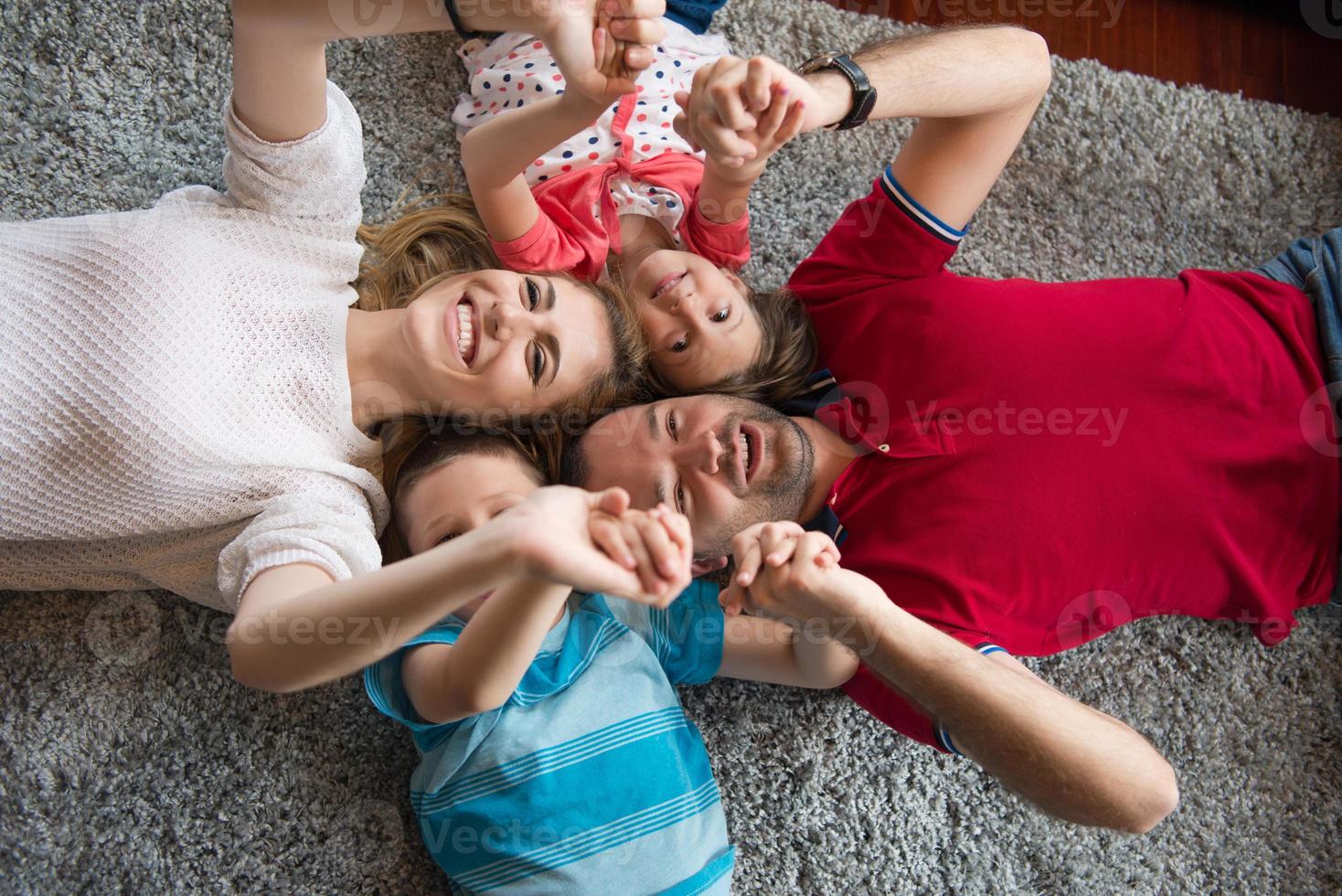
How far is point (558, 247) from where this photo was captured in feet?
4.27

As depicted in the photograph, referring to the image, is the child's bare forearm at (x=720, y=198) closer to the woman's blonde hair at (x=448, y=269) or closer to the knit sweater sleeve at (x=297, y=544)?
the woman's blonde hair at (x=448, y=269)

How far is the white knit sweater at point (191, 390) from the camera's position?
40.3 inches

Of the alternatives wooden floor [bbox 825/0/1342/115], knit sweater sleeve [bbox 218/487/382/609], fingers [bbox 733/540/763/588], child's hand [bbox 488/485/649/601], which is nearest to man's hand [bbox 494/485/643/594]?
child's hand [bbox 488/485/649/601]

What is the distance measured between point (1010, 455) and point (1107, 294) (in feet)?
0.84

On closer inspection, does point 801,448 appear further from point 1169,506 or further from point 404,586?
point 404,586

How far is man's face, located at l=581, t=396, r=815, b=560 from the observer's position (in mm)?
1158

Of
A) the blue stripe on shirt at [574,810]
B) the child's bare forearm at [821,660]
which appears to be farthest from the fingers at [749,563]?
the blue stripe on shirt at [574,810]

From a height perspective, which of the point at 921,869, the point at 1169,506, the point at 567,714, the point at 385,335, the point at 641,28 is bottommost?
the point at 921,869

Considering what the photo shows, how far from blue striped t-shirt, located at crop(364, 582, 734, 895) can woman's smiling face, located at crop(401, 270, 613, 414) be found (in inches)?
10.8

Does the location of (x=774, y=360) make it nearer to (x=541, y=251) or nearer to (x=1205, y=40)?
(x=541, y=251)

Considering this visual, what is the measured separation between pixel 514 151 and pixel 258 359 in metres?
0.39

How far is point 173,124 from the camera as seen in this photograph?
1328 millimetres

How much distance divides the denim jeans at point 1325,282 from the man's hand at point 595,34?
94 centimetres

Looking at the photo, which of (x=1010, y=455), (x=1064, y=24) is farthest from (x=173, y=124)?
(x=1064, y=24)
